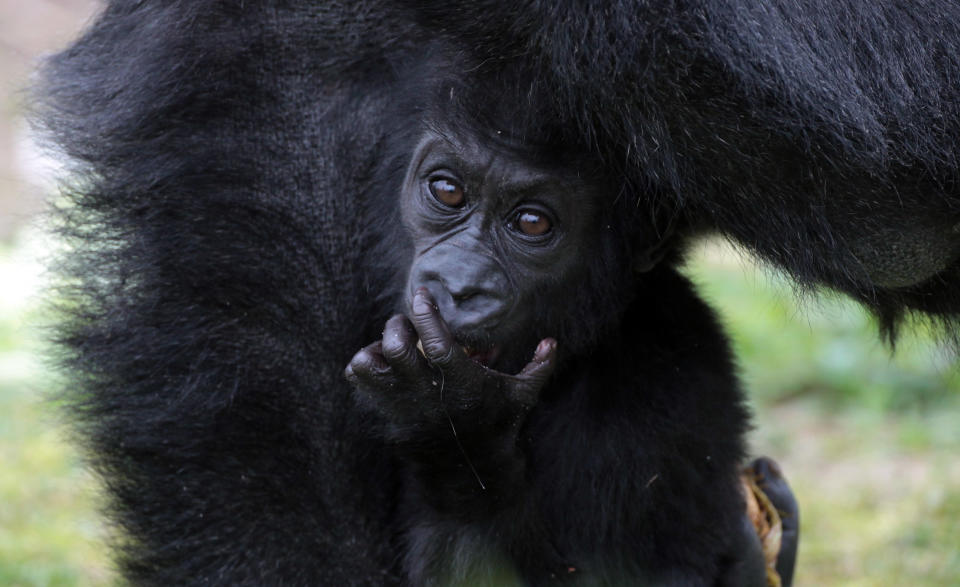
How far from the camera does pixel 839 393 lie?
7.77 meters

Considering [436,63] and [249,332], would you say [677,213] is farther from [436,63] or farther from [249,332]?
[249,332]

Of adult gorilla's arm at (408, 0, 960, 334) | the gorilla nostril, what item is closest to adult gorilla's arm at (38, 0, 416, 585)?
the gorilla nostril

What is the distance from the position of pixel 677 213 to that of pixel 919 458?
12.2 feet

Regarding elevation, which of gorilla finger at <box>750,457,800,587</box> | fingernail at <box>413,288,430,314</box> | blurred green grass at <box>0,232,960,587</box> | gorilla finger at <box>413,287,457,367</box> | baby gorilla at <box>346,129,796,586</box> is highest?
fingernail at <box>413,288,430,314</box>

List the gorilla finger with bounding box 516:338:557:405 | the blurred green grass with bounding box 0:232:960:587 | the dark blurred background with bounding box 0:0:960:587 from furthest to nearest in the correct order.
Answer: the blurred green grass with bounding box 0:232:960:587 < the dark blurred background with bounding box 0:0:960:587 < the gorilla finger with bounding box 516:338:557:405

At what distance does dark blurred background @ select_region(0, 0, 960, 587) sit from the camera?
14.9 feet

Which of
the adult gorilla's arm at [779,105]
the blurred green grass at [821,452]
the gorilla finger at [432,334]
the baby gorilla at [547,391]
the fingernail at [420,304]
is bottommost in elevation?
the blurred green grass at [821,452]

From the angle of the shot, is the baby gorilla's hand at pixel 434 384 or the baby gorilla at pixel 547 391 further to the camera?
the baby gorilla at pixel 547 391

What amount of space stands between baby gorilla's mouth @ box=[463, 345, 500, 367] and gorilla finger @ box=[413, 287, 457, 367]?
276 millimetres

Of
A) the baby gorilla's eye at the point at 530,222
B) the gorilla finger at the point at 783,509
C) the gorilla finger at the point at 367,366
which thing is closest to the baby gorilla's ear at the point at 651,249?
the baby gorilla's eye at the point at 530,222

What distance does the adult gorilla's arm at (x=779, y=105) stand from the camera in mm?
2932

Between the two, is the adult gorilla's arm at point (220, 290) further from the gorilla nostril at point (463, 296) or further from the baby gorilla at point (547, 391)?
the gorilla nostril at point (463, 296)

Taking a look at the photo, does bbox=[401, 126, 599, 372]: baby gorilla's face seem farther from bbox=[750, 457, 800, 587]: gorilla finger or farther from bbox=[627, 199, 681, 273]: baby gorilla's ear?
bbox=[750, 457, 800, 587]: gorilla finger

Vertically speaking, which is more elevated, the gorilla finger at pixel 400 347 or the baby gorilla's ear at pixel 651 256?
the gorilla finger at pixel 400 347
